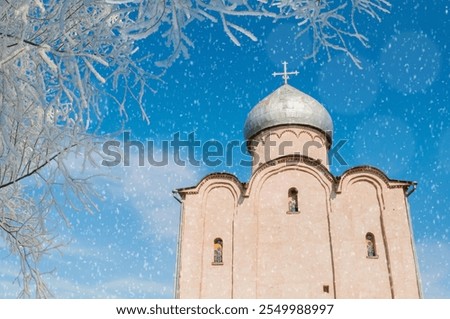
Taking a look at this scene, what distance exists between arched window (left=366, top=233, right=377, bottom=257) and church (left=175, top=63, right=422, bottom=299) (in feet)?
0.08

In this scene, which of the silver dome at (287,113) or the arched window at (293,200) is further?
the silver dome at (287,113)

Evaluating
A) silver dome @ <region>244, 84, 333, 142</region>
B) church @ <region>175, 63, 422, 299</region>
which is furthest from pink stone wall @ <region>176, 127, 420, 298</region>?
silver dome @ <region>244, 84, 333, 142</region>

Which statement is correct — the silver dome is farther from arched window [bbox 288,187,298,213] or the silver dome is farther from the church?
arched window [bbox 288,187,298,213]

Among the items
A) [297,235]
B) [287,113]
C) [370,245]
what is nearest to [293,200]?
[297,235]

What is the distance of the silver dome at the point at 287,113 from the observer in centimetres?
1317

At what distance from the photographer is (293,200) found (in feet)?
36.4

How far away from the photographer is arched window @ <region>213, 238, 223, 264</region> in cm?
1048

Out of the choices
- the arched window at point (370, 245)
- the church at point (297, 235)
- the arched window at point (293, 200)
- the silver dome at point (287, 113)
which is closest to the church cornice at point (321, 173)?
the church at point (297, 235)

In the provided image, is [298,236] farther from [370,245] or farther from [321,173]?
[321,173]

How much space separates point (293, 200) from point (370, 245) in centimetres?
213

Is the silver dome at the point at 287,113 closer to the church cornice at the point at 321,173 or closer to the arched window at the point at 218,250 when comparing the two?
the church cornice at the point at 321,173

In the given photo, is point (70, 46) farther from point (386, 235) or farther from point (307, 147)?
point (307, 147)

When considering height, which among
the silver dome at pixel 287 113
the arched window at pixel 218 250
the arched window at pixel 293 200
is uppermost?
the silver dome at pixel 287 113

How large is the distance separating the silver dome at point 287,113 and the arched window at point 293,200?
2686mm
